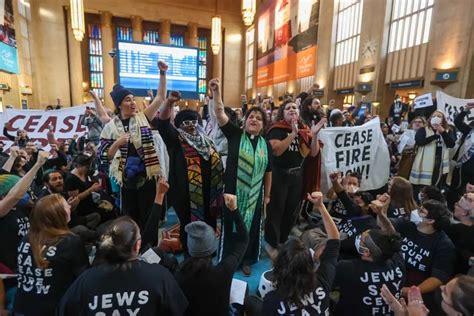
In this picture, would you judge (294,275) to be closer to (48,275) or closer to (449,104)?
(48,275)

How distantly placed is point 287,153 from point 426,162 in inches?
105

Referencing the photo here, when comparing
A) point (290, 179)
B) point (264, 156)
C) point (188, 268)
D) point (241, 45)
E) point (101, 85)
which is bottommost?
point (188, 268)

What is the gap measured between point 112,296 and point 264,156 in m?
1.57

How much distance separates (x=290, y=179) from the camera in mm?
2654

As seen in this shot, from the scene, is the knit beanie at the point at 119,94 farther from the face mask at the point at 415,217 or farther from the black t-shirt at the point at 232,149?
the face mask at the point at 415,217

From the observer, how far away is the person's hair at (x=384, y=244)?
5.09 feet

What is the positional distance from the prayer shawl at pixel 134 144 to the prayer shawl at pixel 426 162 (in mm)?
3712

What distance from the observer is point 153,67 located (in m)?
5.46

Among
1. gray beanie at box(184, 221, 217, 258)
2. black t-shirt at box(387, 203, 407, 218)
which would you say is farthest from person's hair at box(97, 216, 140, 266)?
black t-shirt at box(387, 203, 407, 218)

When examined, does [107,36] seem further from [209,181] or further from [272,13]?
[209,181]

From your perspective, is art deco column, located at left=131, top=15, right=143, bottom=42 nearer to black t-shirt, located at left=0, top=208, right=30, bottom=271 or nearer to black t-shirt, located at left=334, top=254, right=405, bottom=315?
black t-shirt, located at left=0, top=208, right=30, bottom=271

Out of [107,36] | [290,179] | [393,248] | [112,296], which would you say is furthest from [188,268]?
[107,36]

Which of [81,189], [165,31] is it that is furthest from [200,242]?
[165,31]

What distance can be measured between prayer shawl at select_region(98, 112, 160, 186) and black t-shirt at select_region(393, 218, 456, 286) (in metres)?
1.91
